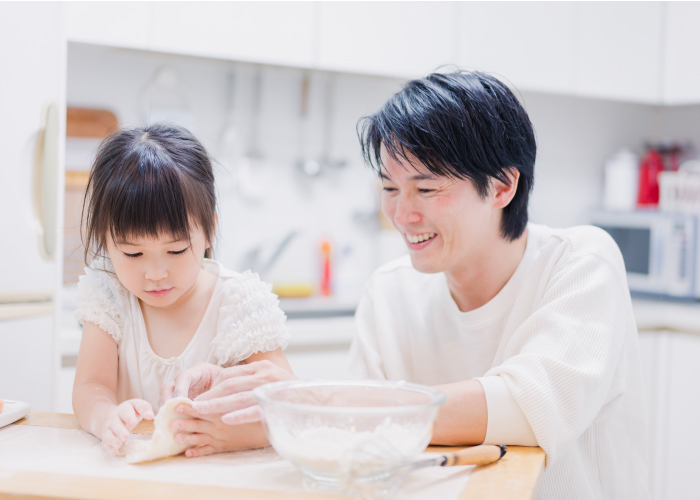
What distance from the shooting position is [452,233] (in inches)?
46.4

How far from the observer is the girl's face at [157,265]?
3.36 ft

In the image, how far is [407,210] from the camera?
117 cm

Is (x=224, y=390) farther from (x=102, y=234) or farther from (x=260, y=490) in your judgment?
(x=102, y=234)

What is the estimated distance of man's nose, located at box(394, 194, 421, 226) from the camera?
117cm

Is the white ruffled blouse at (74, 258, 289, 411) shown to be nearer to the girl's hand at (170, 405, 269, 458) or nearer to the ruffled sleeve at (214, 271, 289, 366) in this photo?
the ruffled sleeve at (214, 271, 289, 366)

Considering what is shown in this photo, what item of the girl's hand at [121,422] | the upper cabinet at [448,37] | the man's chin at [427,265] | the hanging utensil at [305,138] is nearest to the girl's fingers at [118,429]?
the girl's hand at [121,422]

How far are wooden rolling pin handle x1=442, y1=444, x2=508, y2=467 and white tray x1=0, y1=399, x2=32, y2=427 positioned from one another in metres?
0.60

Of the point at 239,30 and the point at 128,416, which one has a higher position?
the point at 239,30

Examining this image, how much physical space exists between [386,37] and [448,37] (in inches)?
10.6

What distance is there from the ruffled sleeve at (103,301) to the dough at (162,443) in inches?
14.8

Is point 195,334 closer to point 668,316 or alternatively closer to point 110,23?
point 110,23

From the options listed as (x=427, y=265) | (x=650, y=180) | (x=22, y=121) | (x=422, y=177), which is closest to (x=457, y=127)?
(x=422, y=177)

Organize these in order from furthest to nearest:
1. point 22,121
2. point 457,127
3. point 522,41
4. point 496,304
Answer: point 522,41 < point 22,121 < point 496,304 < point 457,127

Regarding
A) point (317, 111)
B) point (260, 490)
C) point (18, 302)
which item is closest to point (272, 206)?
point (317, 111)
